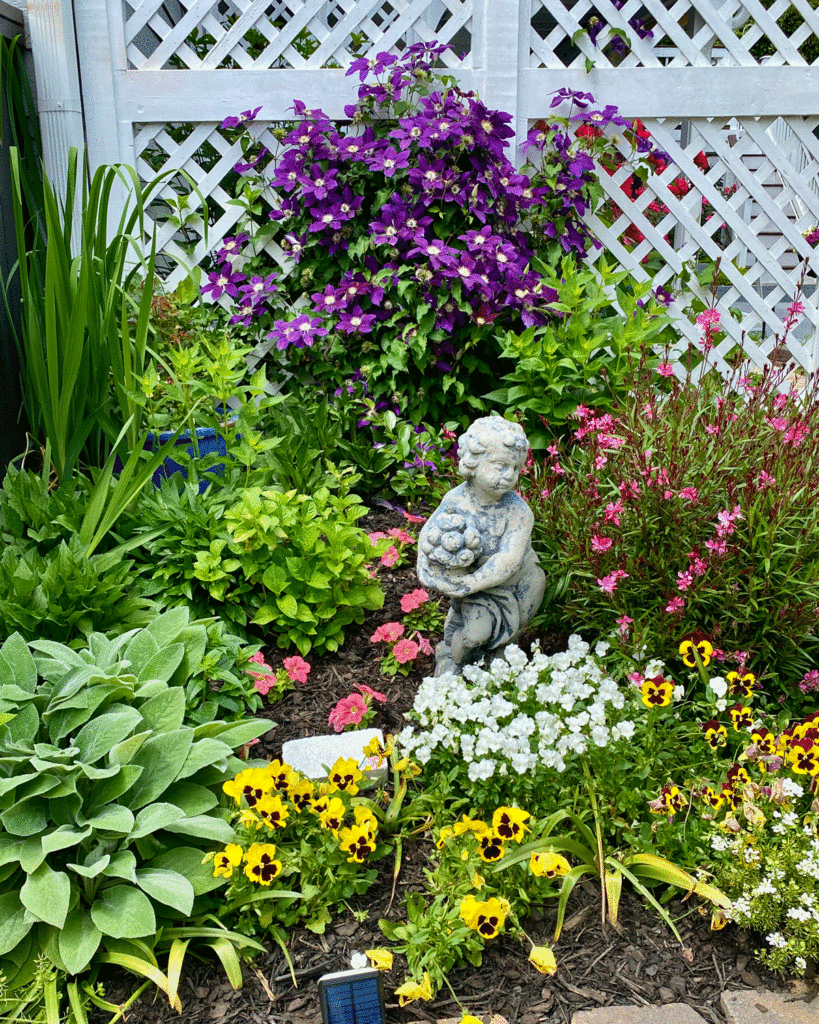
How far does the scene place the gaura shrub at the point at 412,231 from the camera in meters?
3.74

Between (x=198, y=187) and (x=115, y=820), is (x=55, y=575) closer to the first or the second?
(x=115, y=820)

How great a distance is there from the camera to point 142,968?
6.19 ft

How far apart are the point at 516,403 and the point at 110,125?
7.05 feet

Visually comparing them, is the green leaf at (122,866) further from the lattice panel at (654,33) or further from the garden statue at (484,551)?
the lattice panel at (654,33)

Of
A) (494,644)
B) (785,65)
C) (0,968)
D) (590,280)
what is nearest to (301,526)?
(494,644)

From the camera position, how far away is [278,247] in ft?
13.6

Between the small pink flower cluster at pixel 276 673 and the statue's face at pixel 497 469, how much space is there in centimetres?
78

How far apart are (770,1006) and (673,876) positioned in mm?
303

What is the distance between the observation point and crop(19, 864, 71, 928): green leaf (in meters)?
1.86

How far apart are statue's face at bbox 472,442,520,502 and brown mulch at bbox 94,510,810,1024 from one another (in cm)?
94

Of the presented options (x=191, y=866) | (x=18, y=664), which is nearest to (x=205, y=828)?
(x=191, y=866)

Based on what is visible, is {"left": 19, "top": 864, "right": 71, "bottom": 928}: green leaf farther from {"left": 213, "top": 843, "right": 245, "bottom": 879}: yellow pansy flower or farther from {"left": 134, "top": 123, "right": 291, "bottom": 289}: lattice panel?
{"left": 134, "top": 123, "right": 291, "bottom": 289}: lattice panel

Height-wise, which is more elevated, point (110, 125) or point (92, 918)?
point (110, 125)

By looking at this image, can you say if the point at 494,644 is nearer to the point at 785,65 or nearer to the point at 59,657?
the point at 59,657
